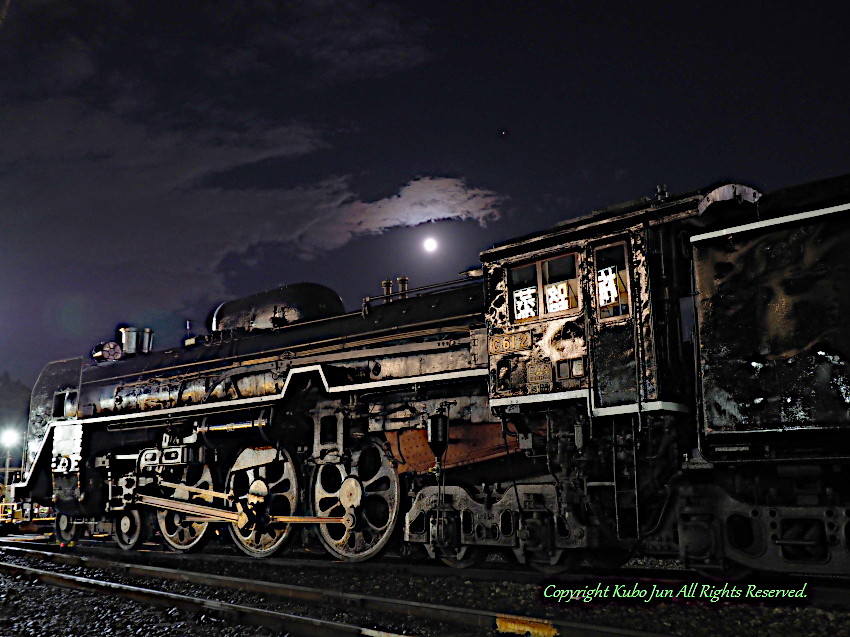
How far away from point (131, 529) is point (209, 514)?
237 cm

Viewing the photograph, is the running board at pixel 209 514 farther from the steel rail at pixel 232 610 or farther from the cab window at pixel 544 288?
the cab window at pixel 544 288

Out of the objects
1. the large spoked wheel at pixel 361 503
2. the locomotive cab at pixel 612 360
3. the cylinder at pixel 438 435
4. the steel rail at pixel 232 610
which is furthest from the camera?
the large spoked wheel at pixel 361 503

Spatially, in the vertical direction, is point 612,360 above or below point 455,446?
above

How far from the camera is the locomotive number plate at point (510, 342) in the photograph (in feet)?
23.9

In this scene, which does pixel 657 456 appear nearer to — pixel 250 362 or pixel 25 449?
pixel 250 362

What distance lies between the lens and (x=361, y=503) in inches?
348

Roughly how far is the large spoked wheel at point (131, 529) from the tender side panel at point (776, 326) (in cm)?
935

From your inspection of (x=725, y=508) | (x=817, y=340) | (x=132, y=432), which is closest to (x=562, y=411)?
(x=725, y=508)

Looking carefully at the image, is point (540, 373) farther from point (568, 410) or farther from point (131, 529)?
point (131, 529)

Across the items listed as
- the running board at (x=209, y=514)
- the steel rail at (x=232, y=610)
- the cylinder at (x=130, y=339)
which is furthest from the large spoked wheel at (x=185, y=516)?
the cylinder at (x=130, y=339)

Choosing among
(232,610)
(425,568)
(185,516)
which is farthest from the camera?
(185,516)

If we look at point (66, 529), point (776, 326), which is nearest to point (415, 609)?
point (776, 326)

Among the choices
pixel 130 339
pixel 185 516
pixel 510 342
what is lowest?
pixel 185 516

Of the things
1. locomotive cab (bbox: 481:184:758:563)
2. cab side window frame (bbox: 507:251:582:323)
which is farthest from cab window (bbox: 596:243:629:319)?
cab side window frame (bbox: 507:251:582:323)
